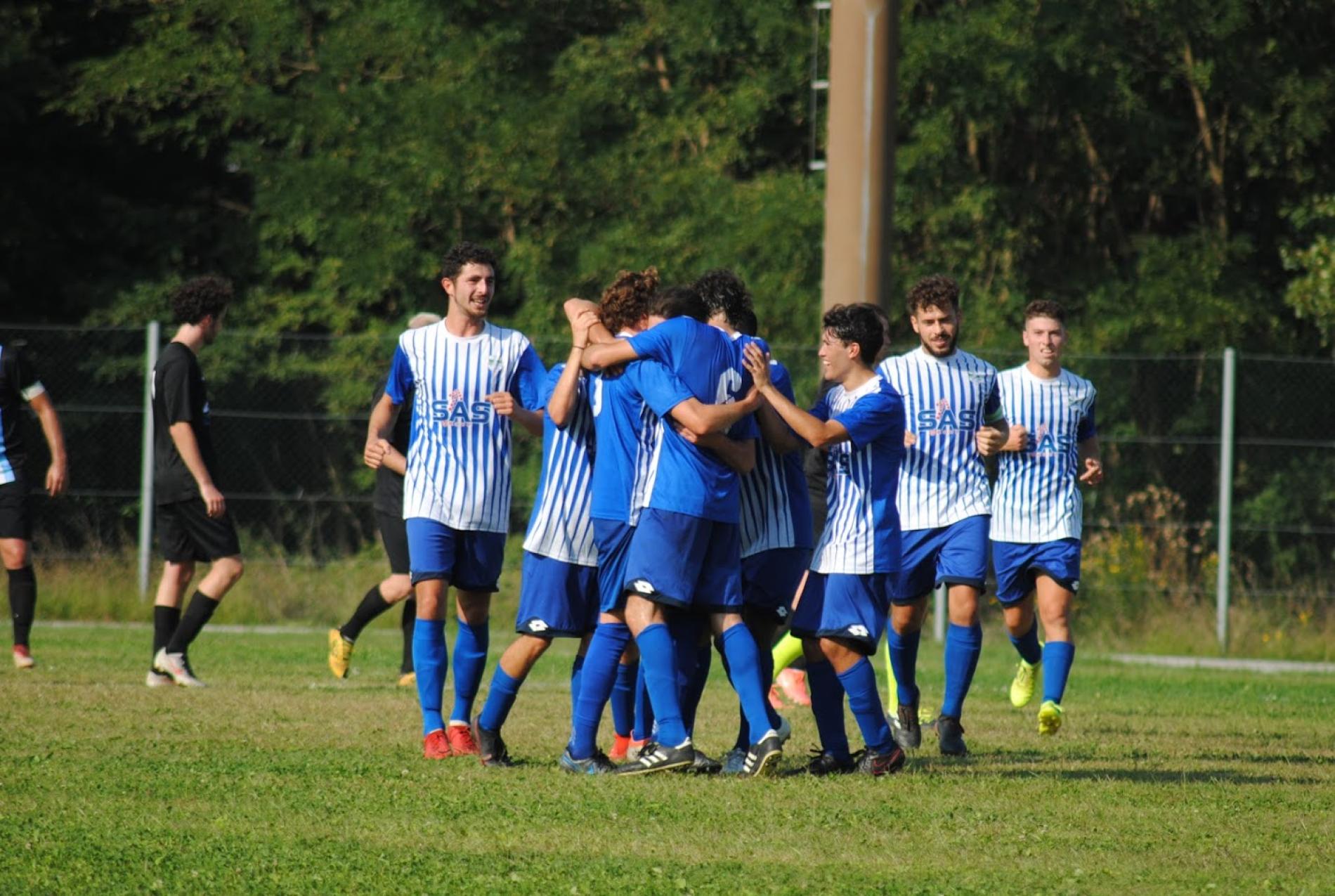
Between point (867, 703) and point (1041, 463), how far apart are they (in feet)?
7.66

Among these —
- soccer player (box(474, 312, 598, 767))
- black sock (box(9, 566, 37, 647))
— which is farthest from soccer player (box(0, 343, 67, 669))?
soccer player (box(474, 312, 598, 767))

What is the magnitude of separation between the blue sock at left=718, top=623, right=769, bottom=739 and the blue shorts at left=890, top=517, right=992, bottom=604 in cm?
164

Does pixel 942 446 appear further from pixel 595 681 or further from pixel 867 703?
pixel 595 681

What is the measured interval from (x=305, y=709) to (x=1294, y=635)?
9154mm

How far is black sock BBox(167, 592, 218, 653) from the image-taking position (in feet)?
32.8

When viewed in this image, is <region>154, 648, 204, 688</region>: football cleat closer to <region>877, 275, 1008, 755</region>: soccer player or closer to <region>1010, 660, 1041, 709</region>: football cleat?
<region>877, 275, 1008, 755</region>: soccer player

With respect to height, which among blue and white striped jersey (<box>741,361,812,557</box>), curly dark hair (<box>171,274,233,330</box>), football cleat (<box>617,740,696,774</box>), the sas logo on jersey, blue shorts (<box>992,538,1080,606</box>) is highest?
curly dark hair (<box>171,274,233,330</box>)

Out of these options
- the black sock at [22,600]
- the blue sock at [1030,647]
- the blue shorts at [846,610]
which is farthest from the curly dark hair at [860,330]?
the black sock at [22,600]

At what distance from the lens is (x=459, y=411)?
24.4 feet

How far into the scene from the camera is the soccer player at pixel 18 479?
10.5 meters

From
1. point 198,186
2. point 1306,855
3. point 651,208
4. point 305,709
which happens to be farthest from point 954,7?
point 1306,855

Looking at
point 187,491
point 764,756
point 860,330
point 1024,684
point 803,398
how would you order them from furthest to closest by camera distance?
point 803,398 < point 187,491 < point 1024,684 < point 860,330 < point 764,756

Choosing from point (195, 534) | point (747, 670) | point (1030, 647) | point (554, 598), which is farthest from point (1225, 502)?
point (554, 598)

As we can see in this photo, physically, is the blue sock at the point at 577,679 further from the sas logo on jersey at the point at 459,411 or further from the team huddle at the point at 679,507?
the sas logo on jersey at the point at 459,411
